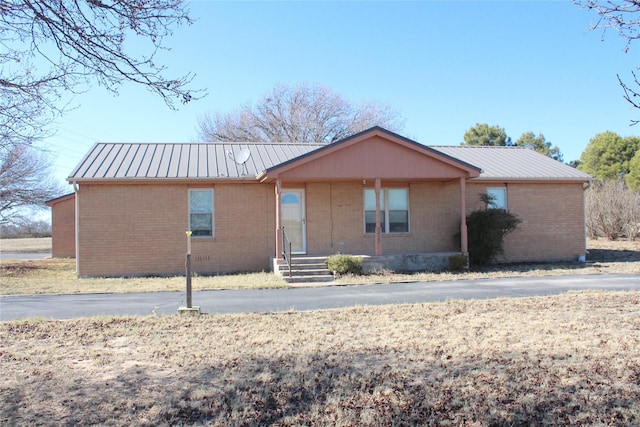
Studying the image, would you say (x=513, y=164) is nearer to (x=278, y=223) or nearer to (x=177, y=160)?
(x=278, y=223)

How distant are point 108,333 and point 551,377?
552 cm

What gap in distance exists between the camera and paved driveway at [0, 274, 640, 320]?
947cm

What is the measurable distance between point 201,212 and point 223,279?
9.49 feet

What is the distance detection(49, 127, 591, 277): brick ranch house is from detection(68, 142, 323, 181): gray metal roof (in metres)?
0.06

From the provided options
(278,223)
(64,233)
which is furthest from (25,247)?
(278,223)

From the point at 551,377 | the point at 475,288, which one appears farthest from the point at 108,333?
the point at 475,288

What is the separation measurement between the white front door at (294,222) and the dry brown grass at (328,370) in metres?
8.48

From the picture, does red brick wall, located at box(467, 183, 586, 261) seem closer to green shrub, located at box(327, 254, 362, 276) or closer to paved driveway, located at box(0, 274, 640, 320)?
paved driveway, located at box(0, 274, 640, 320)

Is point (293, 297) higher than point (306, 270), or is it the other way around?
point (306, 270)

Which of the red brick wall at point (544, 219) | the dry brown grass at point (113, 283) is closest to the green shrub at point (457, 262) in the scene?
the red brick wall at point (544, 219)

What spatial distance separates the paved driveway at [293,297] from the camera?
31.1 feet

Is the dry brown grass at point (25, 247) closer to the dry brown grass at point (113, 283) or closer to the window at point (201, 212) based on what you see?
the dry brown grass at point (113, 283)

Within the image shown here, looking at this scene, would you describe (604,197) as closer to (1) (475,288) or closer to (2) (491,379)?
(1) (475,288)

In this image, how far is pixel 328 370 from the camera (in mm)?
5453
